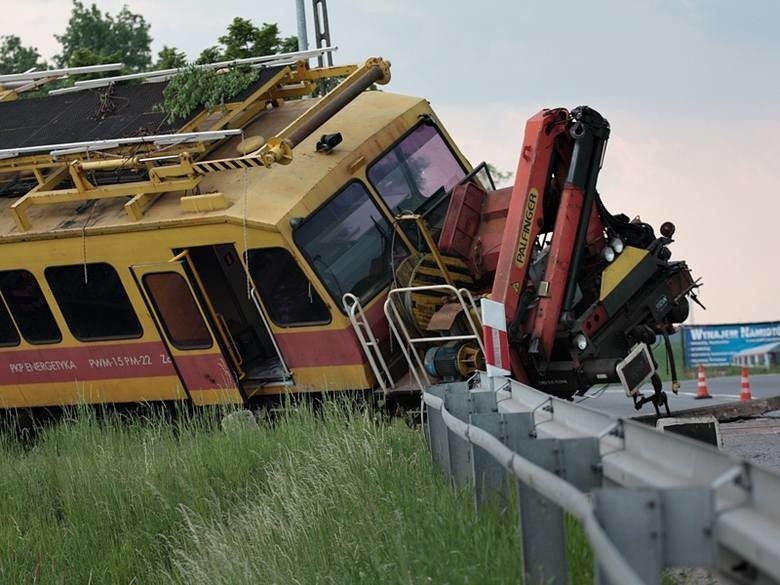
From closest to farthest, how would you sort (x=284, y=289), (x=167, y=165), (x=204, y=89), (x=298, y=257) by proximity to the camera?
(x=298, y=257), (x=284, y=289), (x=167, y=165), (x=204, y=89)

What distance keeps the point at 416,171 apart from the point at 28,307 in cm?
455

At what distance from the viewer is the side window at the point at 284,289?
13.0 meters

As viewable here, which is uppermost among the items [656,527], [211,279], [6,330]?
[656,527]

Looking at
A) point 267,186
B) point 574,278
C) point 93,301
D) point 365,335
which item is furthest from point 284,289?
point 574,278

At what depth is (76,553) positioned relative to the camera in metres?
9.48

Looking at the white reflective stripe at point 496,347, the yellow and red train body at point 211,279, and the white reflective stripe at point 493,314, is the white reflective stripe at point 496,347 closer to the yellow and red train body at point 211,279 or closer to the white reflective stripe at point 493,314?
the white reflective stripe at point 493,314

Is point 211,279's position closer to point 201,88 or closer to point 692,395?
point 201,88

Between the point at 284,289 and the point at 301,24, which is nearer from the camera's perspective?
the point at 284,289

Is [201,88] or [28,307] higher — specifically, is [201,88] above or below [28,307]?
above

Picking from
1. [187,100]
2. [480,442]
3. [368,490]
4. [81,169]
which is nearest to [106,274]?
[81,169]

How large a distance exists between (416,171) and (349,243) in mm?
1504

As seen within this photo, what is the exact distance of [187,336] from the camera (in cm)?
1398

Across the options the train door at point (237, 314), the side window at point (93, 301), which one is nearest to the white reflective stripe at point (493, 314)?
the train door at point (237, 314)

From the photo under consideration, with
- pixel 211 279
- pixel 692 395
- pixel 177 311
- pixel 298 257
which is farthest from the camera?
pixel 692 395
